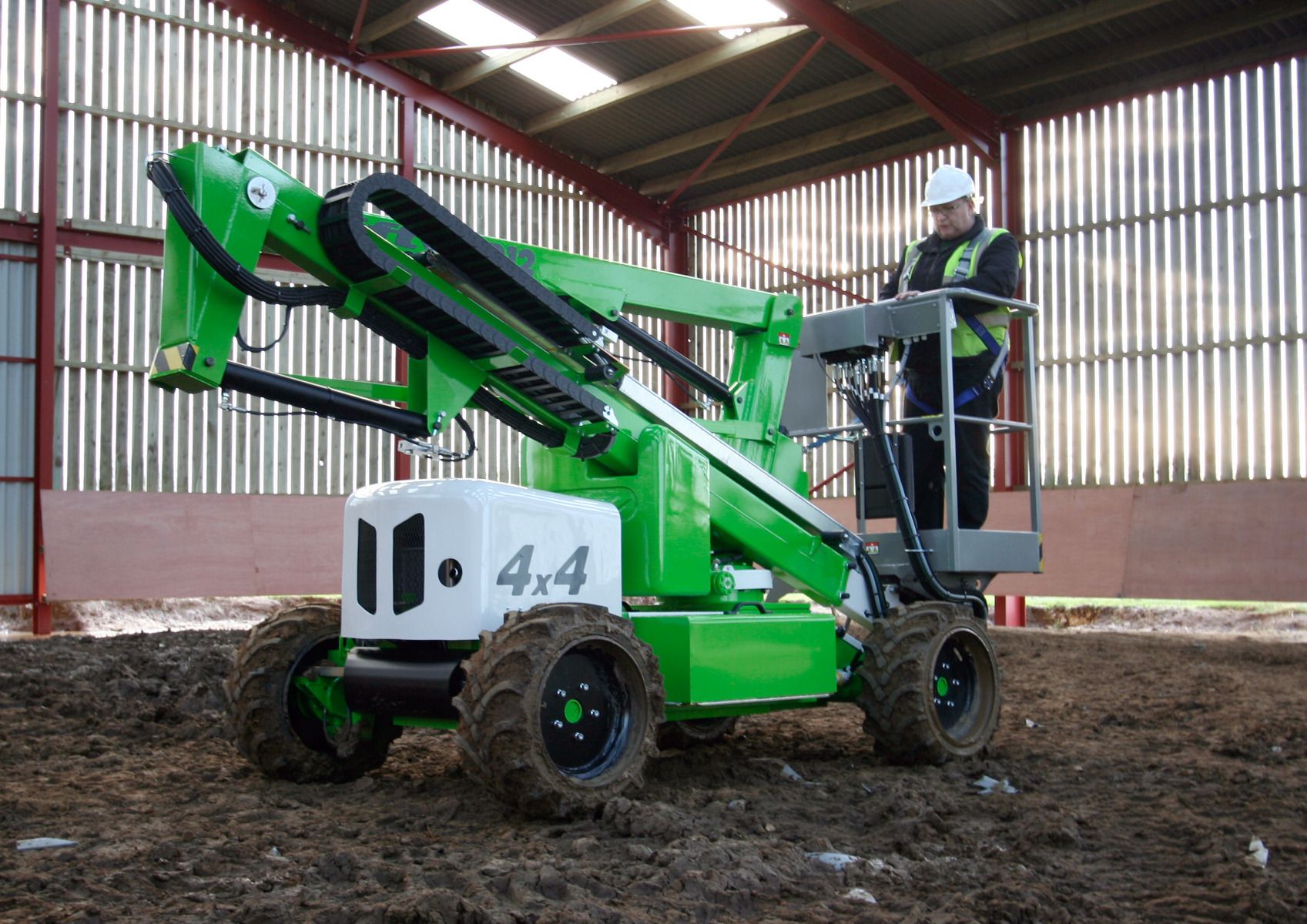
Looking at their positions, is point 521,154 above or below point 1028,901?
above

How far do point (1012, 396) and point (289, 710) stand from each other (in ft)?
38.2

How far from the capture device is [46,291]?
535 inches

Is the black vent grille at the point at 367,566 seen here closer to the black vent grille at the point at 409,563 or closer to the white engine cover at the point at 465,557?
the white engine cover at the point at 465,557

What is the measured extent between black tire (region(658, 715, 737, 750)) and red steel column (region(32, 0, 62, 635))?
31.2 ft

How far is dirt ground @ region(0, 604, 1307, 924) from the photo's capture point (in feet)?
10.3

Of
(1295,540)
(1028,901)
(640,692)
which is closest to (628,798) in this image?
(640,692)

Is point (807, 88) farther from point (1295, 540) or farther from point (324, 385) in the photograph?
point (324, 385)

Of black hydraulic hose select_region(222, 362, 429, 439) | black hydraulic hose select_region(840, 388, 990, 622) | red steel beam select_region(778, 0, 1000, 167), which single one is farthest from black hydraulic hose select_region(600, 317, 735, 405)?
red steel beam select_region(778, 0, 1000, 167)

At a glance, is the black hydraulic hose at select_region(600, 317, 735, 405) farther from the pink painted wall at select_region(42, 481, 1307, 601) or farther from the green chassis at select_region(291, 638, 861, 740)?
the pink painted wall at select_region(42, 481, 1307, 601)

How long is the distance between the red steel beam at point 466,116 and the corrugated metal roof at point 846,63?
272 mm

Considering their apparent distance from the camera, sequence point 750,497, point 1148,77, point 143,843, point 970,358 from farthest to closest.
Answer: point 1148,77, point 970,358, point 750,497, point 143,843

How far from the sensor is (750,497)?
5.48m

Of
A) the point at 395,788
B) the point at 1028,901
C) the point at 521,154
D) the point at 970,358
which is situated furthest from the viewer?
the point at 521,154

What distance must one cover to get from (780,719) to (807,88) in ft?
33.6
